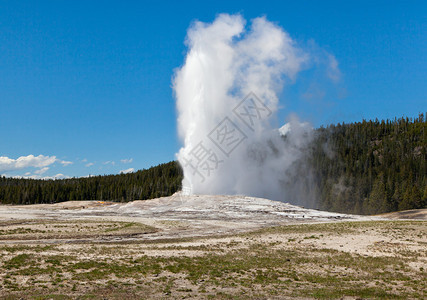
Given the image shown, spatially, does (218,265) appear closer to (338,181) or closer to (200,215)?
(200,215)

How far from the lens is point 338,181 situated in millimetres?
139500

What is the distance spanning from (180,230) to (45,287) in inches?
1156

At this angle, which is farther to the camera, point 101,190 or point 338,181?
point 101,190

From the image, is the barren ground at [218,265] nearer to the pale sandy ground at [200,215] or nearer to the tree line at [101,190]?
the pale sandy ground at [200,215]

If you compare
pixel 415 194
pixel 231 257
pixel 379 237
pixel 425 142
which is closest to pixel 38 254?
pixel 231 257

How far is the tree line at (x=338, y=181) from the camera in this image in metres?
110

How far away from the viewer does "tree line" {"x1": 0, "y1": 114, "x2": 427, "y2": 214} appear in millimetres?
110250

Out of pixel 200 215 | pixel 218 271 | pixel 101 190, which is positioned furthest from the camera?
pixel 101 190

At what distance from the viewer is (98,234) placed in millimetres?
41438

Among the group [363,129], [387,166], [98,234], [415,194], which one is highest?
[363,129]

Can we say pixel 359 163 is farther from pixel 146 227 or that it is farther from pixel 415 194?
pixel 146 227

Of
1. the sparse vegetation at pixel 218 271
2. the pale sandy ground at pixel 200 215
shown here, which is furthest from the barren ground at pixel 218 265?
the pale sandy ground at pixel 200 215

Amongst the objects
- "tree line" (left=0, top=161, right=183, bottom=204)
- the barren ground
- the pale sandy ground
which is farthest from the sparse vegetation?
"tree line" (left=0, top=161, right=183, bottom=204)

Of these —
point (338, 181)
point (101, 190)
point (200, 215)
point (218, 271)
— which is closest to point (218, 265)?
point (218, 271)
